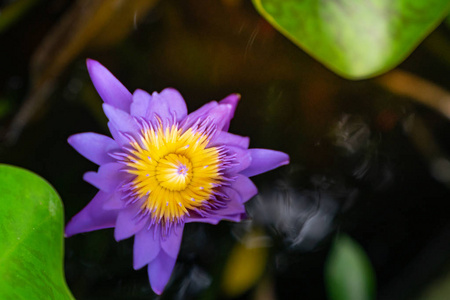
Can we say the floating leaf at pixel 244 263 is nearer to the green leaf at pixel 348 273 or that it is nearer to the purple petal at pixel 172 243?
the green leaf at pixel 348 273

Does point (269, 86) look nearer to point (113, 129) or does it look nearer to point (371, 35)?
point (371, 35)

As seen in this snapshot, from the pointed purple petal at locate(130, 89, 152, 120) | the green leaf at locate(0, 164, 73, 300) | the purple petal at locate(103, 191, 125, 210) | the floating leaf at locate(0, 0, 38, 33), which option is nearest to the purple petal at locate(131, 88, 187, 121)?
the pointed purple petal at locate(130, 89, 152, 120)

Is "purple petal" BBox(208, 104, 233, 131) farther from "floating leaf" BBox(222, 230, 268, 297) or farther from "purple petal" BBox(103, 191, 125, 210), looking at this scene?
"floating leaf" BBox(222, 230, 268, 297)

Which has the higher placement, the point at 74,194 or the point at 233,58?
the point at 233,58

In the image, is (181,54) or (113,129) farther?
(181,54)

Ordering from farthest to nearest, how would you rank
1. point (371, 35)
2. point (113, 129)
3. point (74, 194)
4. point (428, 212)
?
point (428, 212)
point (74, 194)
point (371, 35)
point (113, 129)

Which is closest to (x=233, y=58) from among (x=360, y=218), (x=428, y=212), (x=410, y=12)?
(x=410, y=12)
